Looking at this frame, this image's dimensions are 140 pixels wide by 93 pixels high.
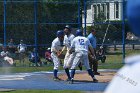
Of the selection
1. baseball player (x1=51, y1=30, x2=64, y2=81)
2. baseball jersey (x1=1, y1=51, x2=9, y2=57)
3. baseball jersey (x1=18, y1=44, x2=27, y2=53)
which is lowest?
baseball jersey (x1=1, y1=51, x2=9, y2=57)

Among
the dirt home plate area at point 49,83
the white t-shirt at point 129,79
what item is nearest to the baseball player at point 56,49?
the dirt home plate area at point 49,83

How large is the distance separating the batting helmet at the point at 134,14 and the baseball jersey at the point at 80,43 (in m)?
14.2

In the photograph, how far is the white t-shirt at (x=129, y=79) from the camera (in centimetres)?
175

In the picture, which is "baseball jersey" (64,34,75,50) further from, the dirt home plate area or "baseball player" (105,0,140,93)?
"baseball player" (105,0,140,93)

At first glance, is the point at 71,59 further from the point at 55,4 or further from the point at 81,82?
the point at 55,4

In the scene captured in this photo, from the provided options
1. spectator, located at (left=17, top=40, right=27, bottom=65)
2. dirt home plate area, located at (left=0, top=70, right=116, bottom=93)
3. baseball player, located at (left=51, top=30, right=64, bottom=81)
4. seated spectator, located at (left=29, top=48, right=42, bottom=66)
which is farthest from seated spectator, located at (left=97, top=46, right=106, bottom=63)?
baseball player, located at (left=51, top=30, right=64, bottom=81)

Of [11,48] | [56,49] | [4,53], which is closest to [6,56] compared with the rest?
[4,53]

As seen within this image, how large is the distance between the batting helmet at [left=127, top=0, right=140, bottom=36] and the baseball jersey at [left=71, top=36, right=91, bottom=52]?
14197 mm

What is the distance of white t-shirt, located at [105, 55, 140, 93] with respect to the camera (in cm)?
175

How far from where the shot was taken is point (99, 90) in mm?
14555

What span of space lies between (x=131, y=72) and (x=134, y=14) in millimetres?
214

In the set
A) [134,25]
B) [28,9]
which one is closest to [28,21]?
[28,9]

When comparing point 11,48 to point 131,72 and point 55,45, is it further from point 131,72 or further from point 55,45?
point 131,72

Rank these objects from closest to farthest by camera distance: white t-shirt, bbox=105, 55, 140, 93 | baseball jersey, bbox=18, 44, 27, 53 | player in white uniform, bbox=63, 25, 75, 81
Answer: white t-shirt, bbox=105, 55, 140, 93 → player in white uniform, bbox=63, 25, 75, 81 → baseball jersey, bbox=18, 44, 27, 53
